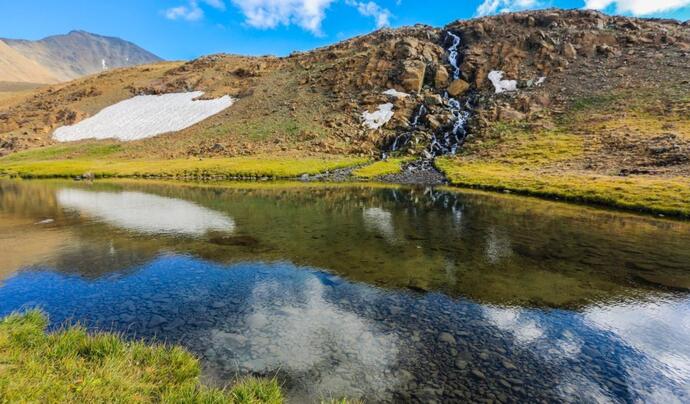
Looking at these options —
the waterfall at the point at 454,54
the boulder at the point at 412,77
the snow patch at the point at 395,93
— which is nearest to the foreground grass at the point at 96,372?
the snow patch at the point at 395,93

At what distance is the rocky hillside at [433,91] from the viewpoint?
81.4 metres

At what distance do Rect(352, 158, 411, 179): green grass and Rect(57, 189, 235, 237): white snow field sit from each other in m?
31.2

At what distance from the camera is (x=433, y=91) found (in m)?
99.1

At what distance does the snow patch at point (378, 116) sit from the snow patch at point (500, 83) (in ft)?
88.0

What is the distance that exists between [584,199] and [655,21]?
9947cm

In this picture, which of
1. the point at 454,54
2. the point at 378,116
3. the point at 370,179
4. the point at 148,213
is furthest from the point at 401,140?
the point at 148,213

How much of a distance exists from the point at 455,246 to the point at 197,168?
5861 cm

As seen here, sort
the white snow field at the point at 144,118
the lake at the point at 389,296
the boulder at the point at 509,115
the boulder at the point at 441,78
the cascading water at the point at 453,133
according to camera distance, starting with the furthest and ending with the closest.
→ the white snow field at the point at 144,118 < the boulder at the point at 441,78 < the boulder at the point at 509,115 < the cascading water at the point at 453,133 < the lake at the point at 389,296

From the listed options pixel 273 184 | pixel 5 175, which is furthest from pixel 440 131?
pixel 5 175

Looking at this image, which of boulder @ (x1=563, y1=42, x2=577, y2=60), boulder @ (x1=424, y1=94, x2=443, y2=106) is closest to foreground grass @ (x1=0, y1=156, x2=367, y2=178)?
boulder @ (x1=424, y1=94, x2=443, y2=106)

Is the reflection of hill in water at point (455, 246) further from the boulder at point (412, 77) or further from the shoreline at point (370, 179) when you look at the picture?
the boulder at point (412, 77)

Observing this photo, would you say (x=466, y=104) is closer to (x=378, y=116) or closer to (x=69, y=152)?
(x=378, y=116)

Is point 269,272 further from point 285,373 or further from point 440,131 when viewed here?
point 440,131

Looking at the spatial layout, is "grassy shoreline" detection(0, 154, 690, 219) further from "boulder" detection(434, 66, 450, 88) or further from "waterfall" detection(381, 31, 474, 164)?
"boulder" detection(434, 66, 450, 88)
